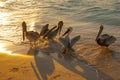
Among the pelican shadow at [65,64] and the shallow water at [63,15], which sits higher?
the shallow water at [63,15]

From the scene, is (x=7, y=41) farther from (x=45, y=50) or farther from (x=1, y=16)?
(x=1, y=16)

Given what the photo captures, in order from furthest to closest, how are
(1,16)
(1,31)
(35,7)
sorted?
(35,7), (1,16), (1,31)

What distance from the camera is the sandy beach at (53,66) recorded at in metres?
6.74

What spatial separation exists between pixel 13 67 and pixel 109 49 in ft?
11.5

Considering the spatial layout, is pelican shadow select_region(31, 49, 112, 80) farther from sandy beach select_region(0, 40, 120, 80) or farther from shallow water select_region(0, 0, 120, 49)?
shallow water select_region(0, 0, 120, 49)

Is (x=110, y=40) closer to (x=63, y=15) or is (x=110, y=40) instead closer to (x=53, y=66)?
(x=53, y=66)

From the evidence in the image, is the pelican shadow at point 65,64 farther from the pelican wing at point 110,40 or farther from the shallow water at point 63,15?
the shallow water at point 63,15

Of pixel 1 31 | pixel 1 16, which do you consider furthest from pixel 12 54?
pixel 1 16

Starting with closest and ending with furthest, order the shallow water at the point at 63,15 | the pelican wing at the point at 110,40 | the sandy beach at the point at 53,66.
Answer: the sandy beach at the point at 53,66 → the pelican wing at the point at 110,40 → the shallow water at the point at 63,15

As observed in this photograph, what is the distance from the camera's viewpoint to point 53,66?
24.2ft

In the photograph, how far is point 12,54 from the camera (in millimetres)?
8273

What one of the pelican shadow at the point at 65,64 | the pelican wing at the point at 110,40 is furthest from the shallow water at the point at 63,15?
the pelican shadow at the point at 65,64

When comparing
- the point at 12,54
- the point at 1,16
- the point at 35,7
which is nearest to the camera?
the point at 12,54

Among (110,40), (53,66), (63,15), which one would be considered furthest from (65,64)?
(63,15)
